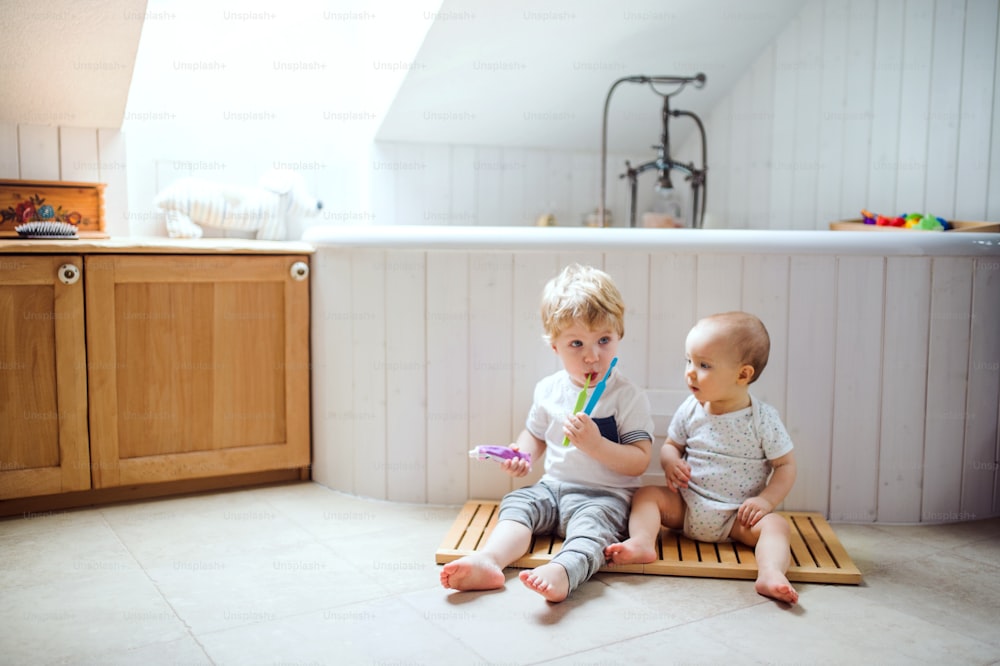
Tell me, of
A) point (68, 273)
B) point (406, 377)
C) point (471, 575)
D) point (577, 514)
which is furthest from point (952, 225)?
point (68, 273)

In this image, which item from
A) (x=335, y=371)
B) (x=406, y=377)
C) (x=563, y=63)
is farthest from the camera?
(x=563, y=63)

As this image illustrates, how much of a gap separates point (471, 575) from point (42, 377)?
1110 millimetres

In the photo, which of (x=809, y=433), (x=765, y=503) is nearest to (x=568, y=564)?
(x=765, y=503)

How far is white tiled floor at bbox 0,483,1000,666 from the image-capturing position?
1.34m

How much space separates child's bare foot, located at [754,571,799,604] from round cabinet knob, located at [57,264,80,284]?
5.13 feet

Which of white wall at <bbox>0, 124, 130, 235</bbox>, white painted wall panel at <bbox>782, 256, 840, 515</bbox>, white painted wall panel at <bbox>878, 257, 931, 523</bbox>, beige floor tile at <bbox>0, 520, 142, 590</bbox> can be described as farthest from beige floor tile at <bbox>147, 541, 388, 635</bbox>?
white wall at <bbox>0, 124, 130, 235</bbox>

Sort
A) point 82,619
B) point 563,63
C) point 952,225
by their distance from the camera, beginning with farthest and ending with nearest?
1. point 563,63
2. point 952,225
3. point 82,619

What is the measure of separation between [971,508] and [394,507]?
Result: 1.31m

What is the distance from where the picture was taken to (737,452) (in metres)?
1.80

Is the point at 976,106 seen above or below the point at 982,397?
above

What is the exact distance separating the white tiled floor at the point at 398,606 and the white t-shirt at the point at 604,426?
235 millimetres

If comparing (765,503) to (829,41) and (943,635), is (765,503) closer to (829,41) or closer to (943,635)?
(943,635)

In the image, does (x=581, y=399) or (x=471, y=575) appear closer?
(x=471, y=575)

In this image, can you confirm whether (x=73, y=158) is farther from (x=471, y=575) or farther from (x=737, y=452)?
(x=737, y=452)
